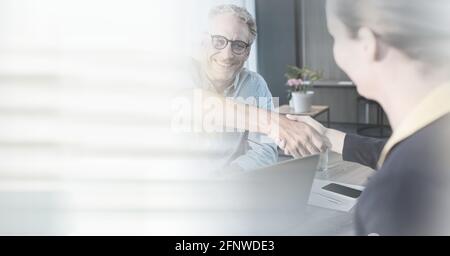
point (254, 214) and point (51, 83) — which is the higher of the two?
point (51, 83)

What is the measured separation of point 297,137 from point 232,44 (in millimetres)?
253

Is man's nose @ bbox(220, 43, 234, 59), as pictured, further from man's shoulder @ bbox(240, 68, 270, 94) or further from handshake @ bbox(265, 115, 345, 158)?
handshake @ bbox(265, 115, 345, 158)

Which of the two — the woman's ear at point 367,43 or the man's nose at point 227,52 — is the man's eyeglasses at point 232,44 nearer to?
the man's nose at point 227,52

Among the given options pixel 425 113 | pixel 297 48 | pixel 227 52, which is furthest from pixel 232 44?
pixel 425 113

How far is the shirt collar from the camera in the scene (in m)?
0.73

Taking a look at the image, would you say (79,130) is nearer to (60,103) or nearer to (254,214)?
(60,103)

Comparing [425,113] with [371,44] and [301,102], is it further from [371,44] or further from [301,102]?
[301,102]

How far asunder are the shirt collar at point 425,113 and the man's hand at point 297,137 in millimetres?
206

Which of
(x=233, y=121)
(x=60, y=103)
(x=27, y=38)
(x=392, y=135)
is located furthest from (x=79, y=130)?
(x=392, y=135)

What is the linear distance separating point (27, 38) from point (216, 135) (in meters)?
0.46

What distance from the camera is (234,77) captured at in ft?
3.24

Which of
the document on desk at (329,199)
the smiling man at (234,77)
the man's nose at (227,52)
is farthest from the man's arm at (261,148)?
the document on desk at (329,199)

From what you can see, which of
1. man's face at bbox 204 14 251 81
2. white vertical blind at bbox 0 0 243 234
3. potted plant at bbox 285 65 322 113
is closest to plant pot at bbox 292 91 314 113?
potted plant at bbox 285 65 322 113

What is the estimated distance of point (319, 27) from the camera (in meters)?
0.89
